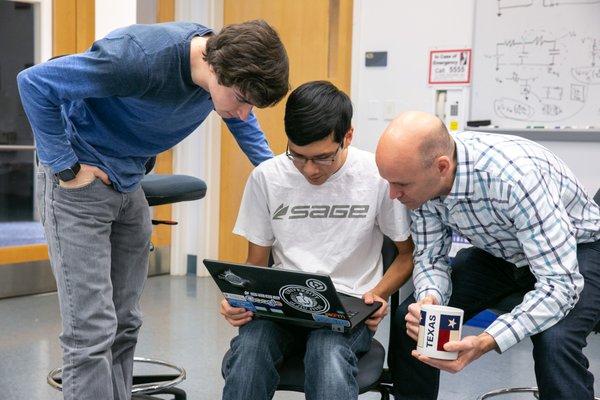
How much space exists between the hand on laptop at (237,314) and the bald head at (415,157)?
17.5 inches

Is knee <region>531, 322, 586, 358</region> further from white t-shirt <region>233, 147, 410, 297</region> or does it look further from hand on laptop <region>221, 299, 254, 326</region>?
hand on laptop <region>221, 299, 254, 326</region>

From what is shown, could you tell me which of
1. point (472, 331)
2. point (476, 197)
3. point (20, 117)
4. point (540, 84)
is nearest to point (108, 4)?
point (20, 117)

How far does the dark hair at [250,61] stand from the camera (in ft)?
4.62

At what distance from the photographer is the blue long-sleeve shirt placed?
4.75ft

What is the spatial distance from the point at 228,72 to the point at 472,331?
2251 mm

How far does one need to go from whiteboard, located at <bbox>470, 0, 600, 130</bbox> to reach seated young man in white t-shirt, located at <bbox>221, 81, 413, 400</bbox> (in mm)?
1944

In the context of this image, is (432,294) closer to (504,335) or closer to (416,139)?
(504,335)

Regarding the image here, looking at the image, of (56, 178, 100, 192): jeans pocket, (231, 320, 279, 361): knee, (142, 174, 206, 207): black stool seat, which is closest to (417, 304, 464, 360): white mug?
(231, 320, 279, 361): knee

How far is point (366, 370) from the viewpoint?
1.58 m

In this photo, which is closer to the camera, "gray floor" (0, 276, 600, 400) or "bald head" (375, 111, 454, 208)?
"bald head" (375, 111, 454, 208)

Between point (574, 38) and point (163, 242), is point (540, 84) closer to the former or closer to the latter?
point (574, 38)

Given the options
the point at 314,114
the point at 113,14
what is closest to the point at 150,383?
the point at 314,114

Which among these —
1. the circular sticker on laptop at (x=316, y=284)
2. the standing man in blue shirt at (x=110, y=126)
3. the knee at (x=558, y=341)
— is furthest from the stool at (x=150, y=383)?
the knee at (x=558, y=341)

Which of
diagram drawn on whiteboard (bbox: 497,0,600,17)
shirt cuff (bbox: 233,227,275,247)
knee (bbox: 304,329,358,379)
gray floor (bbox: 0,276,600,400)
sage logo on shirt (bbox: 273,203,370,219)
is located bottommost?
gray floor (bbox: 0,276,600,400)
